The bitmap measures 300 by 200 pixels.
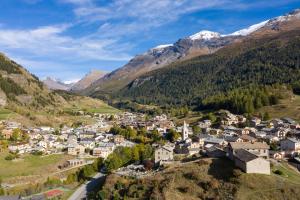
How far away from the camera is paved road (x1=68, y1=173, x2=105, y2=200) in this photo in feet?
268

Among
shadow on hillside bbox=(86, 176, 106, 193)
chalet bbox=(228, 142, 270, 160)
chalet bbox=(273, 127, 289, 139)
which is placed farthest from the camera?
chalet bbox=(273, 127, 289, 139)

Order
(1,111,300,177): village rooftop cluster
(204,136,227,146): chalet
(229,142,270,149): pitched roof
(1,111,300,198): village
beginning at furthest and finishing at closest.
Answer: (204,136,227,146): chalet
(1,111,300,177): village rooftop cluster
(1,111,300,198): village
(229,142,270,149): pitched roof

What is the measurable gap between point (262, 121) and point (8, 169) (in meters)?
84.9

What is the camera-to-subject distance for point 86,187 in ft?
287

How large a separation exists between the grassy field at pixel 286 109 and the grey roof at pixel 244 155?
73019 millimetres

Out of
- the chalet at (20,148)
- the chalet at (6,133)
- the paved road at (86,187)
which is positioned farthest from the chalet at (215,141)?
the chalet at (6,133)

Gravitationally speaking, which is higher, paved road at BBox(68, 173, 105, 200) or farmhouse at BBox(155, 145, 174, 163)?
farmhouse at BBox(155, 145, 174, 163)

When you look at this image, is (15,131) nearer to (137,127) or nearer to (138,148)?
(137,127)

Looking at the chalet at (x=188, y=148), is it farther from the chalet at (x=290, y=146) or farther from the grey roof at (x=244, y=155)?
the grey roof at (x=244, y=155)

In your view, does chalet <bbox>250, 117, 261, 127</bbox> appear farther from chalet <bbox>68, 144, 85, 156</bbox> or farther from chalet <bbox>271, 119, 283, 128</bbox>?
chalet <bbox>68, 144, 85, 156</bbox>

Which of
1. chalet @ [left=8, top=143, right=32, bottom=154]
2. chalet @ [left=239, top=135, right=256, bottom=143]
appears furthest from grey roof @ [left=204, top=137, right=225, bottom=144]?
chalet @ [left=8, top=143, right=32, bottom=154]

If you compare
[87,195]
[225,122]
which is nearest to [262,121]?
[225,122]

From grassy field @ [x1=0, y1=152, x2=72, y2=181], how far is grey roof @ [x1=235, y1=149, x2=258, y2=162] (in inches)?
Answer: 2084

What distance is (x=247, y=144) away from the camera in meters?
79.7
